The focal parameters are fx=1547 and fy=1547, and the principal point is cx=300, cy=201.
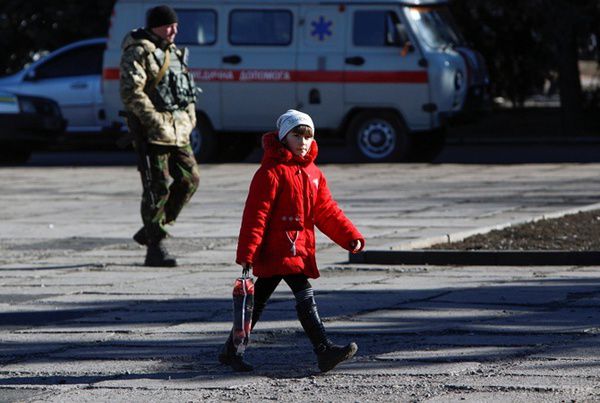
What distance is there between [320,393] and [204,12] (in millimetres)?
15712

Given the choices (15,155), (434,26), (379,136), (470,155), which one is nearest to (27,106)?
(15,155)

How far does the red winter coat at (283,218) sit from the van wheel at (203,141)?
14931 mm

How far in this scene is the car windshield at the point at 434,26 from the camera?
20.8m

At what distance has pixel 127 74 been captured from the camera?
10.7m

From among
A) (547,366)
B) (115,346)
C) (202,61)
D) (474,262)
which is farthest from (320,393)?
(202,61)

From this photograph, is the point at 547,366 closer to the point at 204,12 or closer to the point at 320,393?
the point at 320,393

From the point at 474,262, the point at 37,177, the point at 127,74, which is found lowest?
the point at 37,177

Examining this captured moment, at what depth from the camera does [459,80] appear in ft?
68.8

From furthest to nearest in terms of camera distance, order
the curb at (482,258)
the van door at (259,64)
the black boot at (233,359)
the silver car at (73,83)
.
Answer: the silver car at (73,83) < the van door at (259,64) < the curb at (482,258) < the black boot at (233,359)

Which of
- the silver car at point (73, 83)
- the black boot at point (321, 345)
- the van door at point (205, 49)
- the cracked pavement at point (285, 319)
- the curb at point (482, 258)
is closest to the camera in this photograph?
the cracked pavement at point (285, 319)

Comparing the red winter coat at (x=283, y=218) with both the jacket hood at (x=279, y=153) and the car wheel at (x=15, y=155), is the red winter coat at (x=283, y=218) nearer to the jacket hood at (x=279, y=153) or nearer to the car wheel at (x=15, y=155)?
the jacket hood at (x=279, y=153)

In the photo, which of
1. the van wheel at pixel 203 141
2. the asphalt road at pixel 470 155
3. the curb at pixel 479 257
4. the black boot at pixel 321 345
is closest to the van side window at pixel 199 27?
the van wheel at pixel 203 141

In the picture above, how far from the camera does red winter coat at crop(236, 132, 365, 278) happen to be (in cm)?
662

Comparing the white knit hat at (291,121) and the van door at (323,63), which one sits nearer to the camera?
the white knit hat at (291,121)
